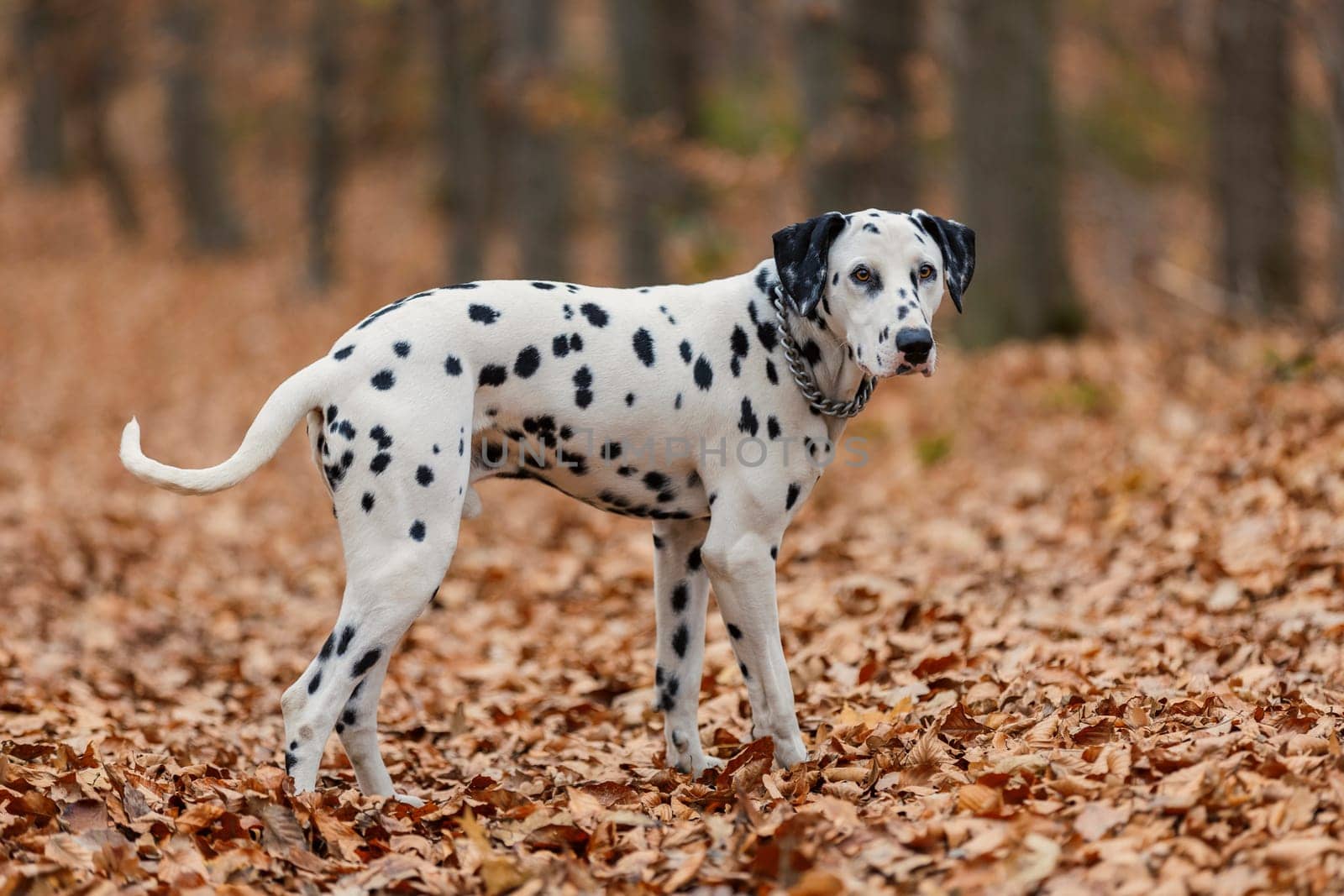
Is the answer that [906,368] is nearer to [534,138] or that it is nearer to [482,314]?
[482,314]

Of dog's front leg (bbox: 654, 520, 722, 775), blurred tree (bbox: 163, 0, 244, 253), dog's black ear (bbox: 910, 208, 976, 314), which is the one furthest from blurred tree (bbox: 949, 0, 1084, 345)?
blurred tree (bbox: 163, 0, 244, 253)

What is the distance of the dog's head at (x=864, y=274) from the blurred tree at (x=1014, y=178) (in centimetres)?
815

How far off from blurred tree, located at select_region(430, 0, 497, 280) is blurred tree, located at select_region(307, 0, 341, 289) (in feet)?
6.11

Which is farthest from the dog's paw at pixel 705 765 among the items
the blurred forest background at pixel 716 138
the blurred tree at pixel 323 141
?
the blurred tree at pixel 323 141

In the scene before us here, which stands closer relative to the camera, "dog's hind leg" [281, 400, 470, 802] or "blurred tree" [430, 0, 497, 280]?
"dog's hind leg" [281, 400, 470, 802]

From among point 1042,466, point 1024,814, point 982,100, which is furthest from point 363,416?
point 982,100

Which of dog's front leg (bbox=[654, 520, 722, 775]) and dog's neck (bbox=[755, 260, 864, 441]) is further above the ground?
dog's neck (bbox=[755, 260, 864, 441])

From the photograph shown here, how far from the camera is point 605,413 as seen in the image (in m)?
4.73

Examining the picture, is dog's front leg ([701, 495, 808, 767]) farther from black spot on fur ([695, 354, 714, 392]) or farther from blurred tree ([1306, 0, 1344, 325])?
blurred tree ([1306, 0, 1344, 325])

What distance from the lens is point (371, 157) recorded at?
1278 inches

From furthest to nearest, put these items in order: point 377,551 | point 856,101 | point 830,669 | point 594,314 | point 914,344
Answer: point 856,101 → point 830,669 → point 594,314 → point 377,551 → point 914,344

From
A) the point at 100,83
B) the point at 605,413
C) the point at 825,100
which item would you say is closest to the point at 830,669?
the point at 605,413

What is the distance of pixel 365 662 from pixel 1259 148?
12.2m

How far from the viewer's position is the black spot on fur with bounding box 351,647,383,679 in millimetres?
4523
